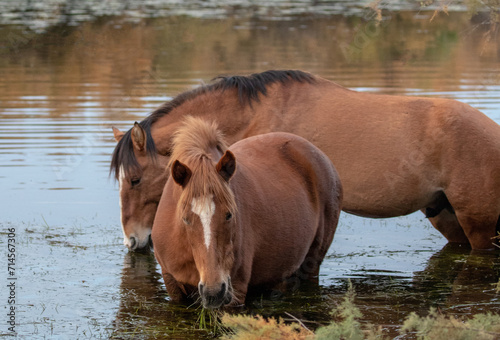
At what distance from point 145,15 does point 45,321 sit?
1340 inches

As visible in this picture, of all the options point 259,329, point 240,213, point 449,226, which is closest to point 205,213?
point 240,213

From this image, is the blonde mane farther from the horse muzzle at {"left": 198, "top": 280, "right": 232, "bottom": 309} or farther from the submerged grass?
the submerged grass

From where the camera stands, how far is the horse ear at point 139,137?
7.17m

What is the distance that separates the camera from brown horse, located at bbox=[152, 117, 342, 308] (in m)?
4.81

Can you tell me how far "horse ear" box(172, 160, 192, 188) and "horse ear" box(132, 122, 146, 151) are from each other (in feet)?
7.57

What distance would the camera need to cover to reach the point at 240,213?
540cm

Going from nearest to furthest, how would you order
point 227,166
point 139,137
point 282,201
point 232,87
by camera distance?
point 227,166 → point 282,201 → point 139,137 → point 232,87

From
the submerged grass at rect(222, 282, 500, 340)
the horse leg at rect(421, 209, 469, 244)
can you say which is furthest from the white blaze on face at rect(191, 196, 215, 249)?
the horse leg at rect(421, 209, 469, 244)

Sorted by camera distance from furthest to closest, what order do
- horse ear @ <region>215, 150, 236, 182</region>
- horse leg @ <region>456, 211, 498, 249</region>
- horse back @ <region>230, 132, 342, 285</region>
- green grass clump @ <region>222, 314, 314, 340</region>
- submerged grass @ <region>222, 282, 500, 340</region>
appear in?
horse leg @ <region>456, 211, 498, 249</region>
horse back @ <region>230, 132, 342, 285</region>
horse ear @ <region>215, 150, 236, 182</region>
green grass clump @ <region>222, 314, 314, 340</region>
submerged grass @ <region>222, 282, 500, 340</region>

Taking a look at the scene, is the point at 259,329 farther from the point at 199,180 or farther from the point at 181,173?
the point at 181,173

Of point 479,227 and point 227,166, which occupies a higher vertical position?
point 227,166

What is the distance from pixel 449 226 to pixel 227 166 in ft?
13.7

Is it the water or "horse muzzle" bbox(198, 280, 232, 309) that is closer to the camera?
"horse muzzle" bbox(198, 280, 232, 309)

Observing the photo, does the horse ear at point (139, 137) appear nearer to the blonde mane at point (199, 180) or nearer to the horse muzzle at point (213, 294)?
the blonde mane at point (199, 180)
